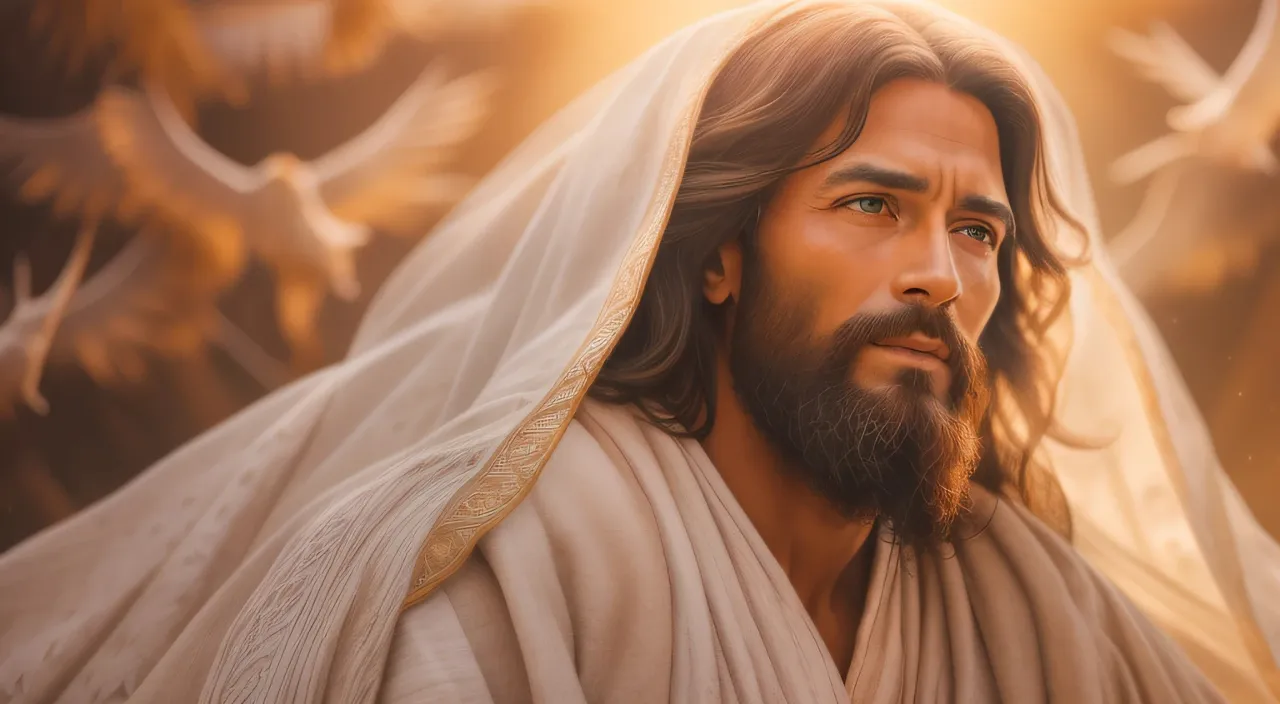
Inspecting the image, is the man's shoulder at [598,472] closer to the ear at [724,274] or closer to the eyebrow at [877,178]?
the ear at [724,274]

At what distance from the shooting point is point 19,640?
2547 millimetres

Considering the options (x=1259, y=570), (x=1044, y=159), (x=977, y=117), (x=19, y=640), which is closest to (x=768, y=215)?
(x=977, y=117)

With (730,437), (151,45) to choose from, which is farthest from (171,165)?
(730,437)

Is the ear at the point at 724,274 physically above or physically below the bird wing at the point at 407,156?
below

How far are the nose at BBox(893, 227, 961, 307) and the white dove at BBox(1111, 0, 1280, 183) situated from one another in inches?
34.2

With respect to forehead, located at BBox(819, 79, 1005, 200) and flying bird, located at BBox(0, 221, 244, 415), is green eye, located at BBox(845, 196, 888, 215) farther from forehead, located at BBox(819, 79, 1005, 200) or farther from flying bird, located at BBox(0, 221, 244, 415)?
flying bird, located at BBox(0, 221, 244, 415)

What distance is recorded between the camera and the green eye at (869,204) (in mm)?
2639

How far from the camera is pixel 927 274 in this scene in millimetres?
2598

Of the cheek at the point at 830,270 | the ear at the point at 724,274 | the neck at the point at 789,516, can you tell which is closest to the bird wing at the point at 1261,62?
the cheek at the point at 830,270

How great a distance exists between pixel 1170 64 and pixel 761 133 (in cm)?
121

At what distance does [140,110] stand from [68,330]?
0.55 metres

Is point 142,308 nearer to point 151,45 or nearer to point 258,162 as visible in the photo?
point 258,162

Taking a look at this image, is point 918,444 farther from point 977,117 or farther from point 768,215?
point 977,117

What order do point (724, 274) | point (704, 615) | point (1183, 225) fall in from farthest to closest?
point (1183, 225) → point (724, 274) → point (704, 615)
